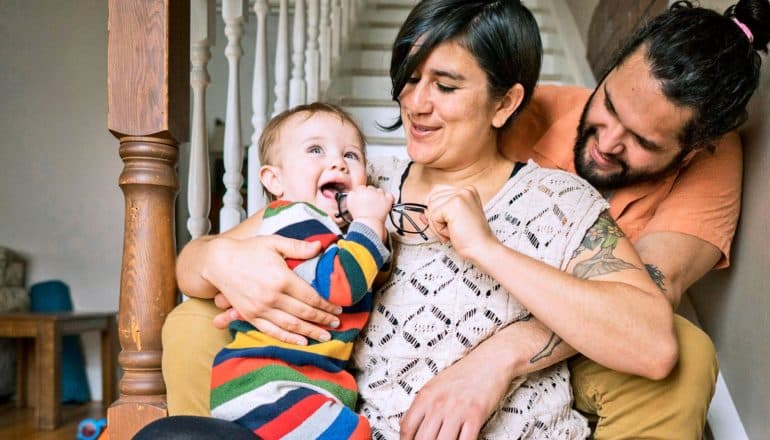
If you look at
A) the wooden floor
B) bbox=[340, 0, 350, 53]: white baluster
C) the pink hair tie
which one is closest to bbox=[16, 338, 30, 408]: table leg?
the wooden floor

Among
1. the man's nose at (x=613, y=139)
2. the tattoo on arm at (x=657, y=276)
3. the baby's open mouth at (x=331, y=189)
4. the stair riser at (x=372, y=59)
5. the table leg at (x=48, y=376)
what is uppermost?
the man's nose at (x=613, y=139)

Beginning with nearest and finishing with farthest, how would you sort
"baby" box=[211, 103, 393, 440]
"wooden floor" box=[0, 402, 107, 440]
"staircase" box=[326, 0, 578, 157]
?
"baby" box=[211, 103, 393, 440]
"staircase" box=[326, 0, 578, 157]
"wooden floor" box=[0, 402, 107, 440]

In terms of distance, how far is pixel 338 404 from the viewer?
948 millimetres

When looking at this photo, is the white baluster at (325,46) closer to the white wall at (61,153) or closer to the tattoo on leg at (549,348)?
the white wall at (61,153)

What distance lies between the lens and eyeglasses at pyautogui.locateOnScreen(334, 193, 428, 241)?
3.61ft

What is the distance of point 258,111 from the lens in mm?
2018

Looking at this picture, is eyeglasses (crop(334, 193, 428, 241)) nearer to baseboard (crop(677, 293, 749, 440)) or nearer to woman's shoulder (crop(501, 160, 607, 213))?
woman's shoulder (crop(501, 160, 607, 213))

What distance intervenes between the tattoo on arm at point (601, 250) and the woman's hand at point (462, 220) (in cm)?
16

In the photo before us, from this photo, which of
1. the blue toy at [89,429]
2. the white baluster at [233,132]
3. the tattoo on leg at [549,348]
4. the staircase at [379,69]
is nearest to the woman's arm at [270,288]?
the tattoo on leg at [549,348]

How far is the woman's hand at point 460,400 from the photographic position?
96cm

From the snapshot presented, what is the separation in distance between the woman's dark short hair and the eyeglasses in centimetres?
22

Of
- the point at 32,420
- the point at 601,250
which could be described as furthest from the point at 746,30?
the point at 32,420

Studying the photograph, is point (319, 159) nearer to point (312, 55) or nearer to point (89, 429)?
point (312, 55)

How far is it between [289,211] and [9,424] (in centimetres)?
273
